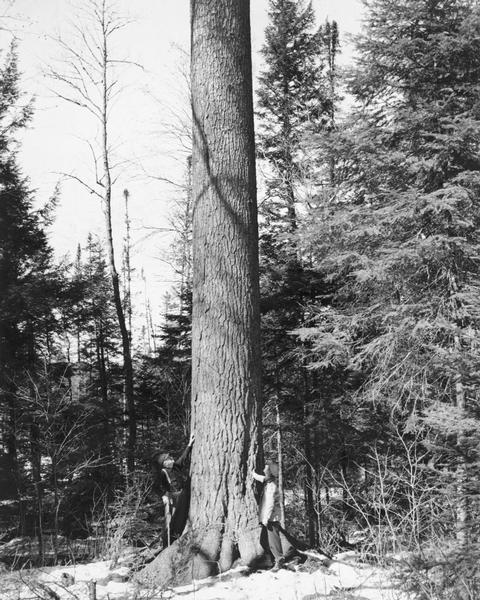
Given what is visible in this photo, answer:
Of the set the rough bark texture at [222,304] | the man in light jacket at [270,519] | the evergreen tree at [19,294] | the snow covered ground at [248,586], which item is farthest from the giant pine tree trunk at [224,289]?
the evergreen tree at [19,294]

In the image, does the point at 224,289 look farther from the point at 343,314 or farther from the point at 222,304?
the point at 343,314

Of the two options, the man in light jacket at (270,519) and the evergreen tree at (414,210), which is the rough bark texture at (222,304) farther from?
the evergreen tree at (414,210)

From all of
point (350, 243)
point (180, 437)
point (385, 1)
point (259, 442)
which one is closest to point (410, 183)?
point (350, 243)

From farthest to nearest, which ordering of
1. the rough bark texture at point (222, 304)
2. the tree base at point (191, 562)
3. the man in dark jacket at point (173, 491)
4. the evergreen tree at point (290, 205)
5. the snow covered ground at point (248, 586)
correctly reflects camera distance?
1. the evergreen tree at point (290, 205)
2. the man in dark jacket at point (173, 491)
3. the rough bark texture at point (222, 304)
4. the tree base at point (191, 562)
5. the snow covered ground at point (248, 586)

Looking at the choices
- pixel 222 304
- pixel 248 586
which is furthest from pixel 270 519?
pixel 222 304

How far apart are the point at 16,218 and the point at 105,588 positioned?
13261 mm

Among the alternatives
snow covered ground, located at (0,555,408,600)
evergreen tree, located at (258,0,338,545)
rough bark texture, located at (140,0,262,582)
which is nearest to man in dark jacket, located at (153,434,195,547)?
rough bark texture, located at (140,0,262,582)

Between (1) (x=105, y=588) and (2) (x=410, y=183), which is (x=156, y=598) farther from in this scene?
(2) (x=410, y=183)

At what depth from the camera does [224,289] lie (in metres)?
4.01

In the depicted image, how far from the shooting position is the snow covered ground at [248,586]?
10.2 feet

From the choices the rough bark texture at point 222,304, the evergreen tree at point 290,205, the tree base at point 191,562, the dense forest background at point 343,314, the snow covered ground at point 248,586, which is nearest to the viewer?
the snow covered ground at point 248,586

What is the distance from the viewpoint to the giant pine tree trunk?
3744 millimetres

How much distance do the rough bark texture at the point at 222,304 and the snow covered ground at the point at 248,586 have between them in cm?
19

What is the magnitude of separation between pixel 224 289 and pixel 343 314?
250 inches
